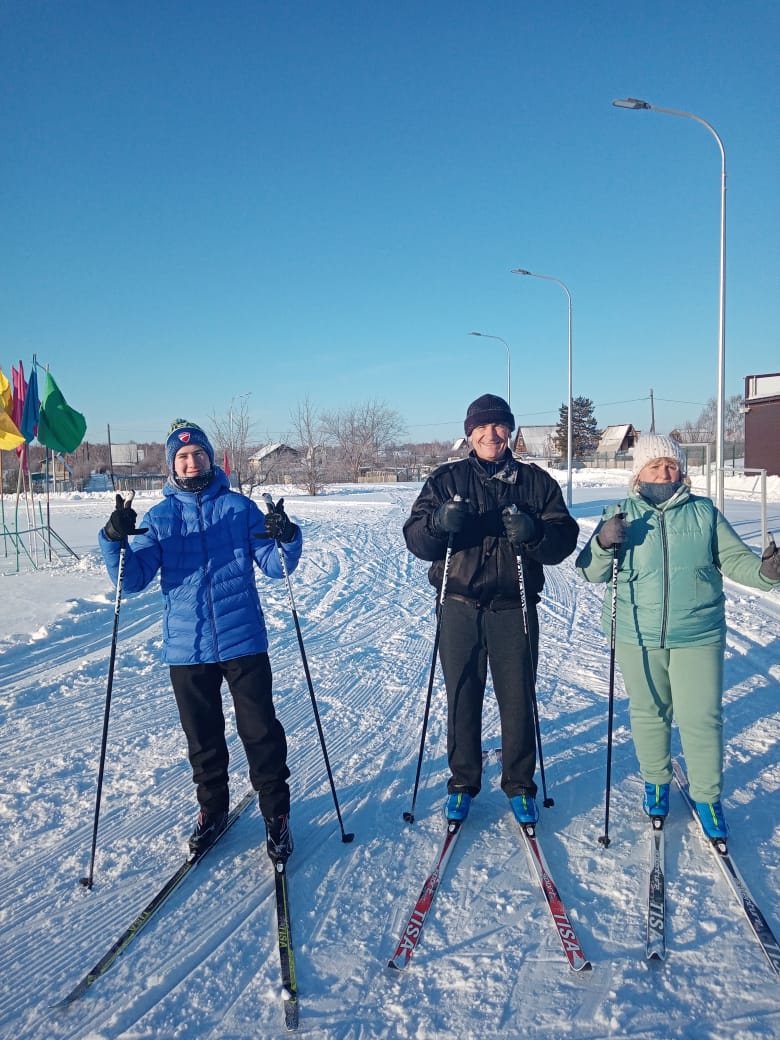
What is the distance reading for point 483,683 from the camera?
3287 millimetres

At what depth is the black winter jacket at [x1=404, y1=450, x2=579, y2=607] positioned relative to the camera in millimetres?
3205

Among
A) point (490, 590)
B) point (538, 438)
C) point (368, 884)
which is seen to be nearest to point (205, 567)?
point (490, 590)

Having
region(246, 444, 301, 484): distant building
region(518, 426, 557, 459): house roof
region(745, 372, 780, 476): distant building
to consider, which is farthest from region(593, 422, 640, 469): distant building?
region(246, 444, 301, 484): distant building

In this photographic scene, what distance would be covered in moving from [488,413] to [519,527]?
64 cm

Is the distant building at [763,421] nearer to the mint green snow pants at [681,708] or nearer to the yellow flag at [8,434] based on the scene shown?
the yellow flag at [8,434]

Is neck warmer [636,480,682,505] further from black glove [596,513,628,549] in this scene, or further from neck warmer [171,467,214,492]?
neck warmer [171,467,214,492]

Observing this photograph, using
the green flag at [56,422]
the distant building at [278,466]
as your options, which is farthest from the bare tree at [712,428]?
the green flag at [56,422]

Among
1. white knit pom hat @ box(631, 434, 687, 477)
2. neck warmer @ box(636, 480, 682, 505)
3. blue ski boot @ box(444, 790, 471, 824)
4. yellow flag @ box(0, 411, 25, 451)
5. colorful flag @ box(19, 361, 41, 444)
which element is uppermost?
colorful flag @ box(19, 361, 41, 444)

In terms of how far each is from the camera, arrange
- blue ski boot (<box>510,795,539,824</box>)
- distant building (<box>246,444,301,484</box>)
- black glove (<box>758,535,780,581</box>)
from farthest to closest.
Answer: distant building (<box>246,444,301,484</box>) < blue ski boot (<box>510,795,539,824</box>) < black glove (<box>758,535,780,581</box>)

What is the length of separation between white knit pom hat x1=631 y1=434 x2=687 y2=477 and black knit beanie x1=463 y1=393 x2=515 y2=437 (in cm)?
67

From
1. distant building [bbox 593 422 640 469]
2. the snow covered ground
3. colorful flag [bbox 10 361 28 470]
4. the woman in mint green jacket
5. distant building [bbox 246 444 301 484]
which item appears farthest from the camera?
distant building [bbox 593 422 640 469]

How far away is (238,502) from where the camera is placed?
3.20 meters

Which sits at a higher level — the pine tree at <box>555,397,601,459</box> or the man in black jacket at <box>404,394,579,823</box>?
the pine tree at <box>555,397,601,459</box>

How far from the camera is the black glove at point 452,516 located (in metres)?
3.01
